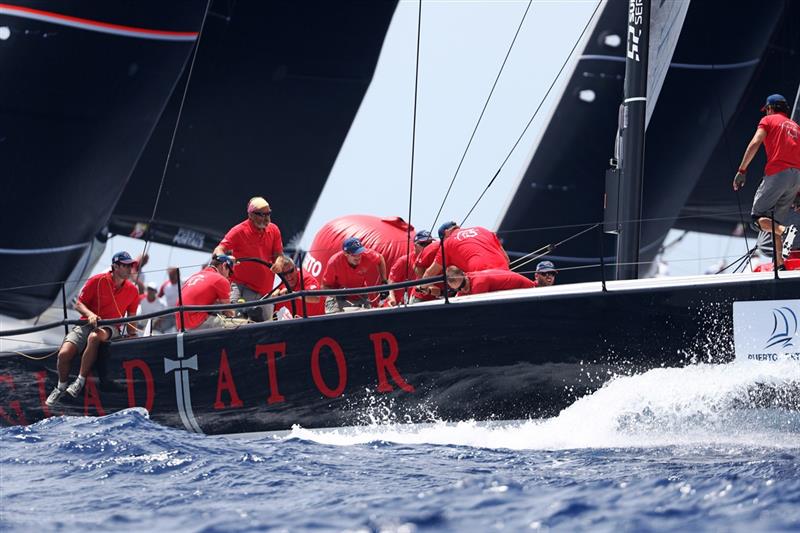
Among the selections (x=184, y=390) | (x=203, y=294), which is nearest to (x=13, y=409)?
(x=184, y=390)

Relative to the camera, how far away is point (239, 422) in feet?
24.5

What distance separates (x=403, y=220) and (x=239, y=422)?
298 cm

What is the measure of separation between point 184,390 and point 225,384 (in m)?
0.30

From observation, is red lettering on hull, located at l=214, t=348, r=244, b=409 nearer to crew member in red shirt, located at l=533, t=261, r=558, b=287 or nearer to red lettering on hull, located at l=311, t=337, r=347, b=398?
red lettering on hull, located at l=311, t=337, r=347, b=398

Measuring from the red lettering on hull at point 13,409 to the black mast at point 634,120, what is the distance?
3.84m

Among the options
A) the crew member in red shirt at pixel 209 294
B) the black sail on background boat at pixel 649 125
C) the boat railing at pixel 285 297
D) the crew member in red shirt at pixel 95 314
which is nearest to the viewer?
the boat railing at pixel 285 297

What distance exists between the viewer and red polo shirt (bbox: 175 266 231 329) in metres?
7.85

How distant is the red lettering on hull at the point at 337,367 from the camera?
7.09 metres

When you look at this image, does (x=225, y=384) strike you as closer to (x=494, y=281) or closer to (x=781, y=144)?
(x=494, y=281)

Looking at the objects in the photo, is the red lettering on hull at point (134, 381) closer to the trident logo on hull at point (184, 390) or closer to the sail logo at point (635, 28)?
the trident logo on hull at point (184, 390)

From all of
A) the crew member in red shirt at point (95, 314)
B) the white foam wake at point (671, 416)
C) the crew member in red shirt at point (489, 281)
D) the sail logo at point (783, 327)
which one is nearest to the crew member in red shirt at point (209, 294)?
the crew member in red shirt at point (95, 314)

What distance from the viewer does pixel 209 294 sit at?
7.88 metres

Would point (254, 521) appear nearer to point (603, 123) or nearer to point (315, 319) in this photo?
point (315, 319)

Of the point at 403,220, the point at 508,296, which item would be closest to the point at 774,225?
the point at 508,296
